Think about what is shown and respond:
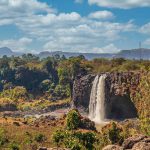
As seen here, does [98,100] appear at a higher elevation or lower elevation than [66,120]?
higher

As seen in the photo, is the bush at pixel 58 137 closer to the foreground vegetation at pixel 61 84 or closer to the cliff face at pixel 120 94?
the cliff face at pixel 120 94

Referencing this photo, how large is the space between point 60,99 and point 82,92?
3883cm

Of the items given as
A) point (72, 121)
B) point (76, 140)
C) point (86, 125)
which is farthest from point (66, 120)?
point (76, 140)

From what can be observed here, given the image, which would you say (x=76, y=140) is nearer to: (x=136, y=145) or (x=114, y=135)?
(x=114, y=135)

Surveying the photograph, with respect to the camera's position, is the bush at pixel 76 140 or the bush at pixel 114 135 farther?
the bush at pixel 114 135

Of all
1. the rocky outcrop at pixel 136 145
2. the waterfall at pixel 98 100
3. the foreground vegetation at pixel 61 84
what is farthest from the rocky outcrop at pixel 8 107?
the rocky outcrop at pixel 136 145

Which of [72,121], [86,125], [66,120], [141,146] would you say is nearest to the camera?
[141,146]

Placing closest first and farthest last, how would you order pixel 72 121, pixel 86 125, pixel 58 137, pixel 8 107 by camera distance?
pixel 58 137, pixel 72 121, pixel 86 125, pixel 8 107

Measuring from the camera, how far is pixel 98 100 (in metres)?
129

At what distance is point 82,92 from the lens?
138m

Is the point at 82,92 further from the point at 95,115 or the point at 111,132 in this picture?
the point at 111,132

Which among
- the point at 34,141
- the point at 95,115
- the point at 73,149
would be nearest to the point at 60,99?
the point at 95,115

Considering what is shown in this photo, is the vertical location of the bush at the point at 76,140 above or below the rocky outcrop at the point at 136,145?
below

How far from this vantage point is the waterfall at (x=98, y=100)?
127 meters
